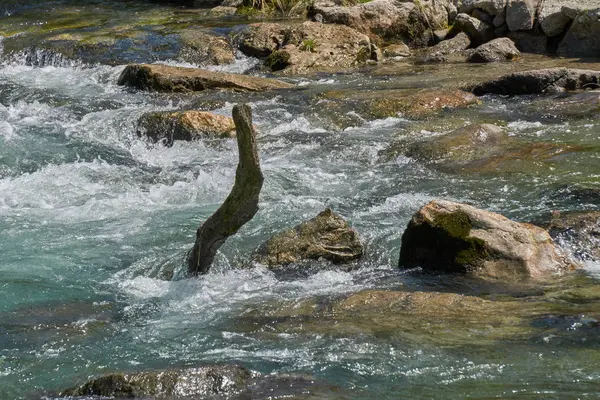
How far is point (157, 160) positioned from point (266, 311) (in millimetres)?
4859

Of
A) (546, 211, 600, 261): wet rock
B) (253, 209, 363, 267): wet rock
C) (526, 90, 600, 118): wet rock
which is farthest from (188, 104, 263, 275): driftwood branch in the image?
(526, 90, 600, 118): wet rock

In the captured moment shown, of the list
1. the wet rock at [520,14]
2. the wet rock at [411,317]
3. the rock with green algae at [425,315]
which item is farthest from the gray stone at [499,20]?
the wet rock at [411,317]

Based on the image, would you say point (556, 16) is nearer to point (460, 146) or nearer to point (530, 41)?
point (530, 41)

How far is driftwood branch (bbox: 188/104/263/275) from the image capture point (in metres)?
5.39

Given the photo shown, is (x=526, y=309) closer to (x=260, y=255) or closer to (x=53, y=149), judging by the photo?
(x=260, y=255)

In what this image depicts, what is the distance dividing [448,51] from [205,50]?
4.22 metres

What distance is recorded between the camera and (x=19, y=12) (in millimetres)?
20094

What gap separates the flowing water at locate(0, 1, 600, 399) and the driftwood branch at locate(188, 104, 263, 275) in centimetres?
21

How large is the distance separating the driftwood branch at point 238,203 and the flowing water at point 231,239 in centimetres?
21

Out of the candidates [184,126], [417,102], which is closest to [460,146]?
[417,102]

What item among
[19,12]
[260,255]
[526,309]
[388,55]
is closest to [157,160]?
[260,255]

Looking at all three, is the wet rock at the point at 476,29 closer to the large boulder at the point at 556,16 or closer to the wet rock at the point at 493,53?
the large boulder at the point at 556,16

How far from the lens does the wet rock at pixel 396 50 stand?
16125 millimetres

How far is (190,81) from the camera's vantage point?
500 inches
